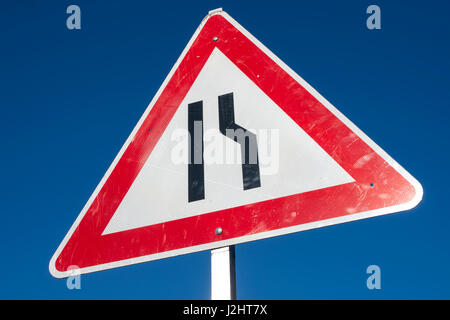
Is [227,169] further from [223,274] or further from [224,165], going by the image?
[223,274]

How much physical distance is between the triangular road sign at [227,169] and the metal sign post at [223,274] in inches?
0.9

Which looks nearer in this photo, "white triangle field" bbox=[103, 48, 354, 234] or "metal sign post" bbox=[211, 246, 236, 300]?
"metal sign post" bbox=[211, 246, 236, 300]

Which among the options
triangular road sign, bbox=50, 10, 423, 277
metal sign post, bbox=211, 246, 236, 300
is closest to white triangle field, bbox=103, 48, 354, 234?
triangular road sign, bbox=50, 10, 423, 277

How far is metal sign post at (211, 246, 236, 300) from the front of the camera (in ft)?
3.65

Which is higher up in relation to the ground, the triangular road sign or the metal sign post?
the triangular road sign

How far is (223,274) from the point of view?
114 centimetres

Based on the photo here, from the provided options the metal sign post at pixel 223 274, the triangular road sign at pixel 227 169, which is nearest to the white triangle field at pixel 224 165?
the triangular road sign at pixel 227 169

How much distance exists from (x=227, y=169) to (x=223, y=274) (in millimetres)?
282

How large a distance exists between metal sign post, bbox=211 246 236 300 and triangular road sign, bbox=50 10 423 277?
0.02 m

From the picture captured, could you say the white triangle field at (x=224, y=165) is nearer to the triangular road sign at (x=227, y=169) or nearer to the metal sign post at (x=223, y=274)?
the triangular road sign at (x=227, y=169)

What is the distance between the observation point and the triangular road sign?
118 cm

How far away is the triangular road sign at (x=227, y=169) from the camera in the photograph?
3.86 feet

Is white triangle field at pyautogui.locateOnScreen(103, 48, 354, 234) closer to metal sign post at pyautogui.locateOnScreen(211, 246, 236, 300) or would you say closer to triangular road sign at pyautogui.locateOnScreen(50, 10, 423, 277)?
triangular road sign at pyautogui.locateOnScreen(50, 10, 423, 277)
